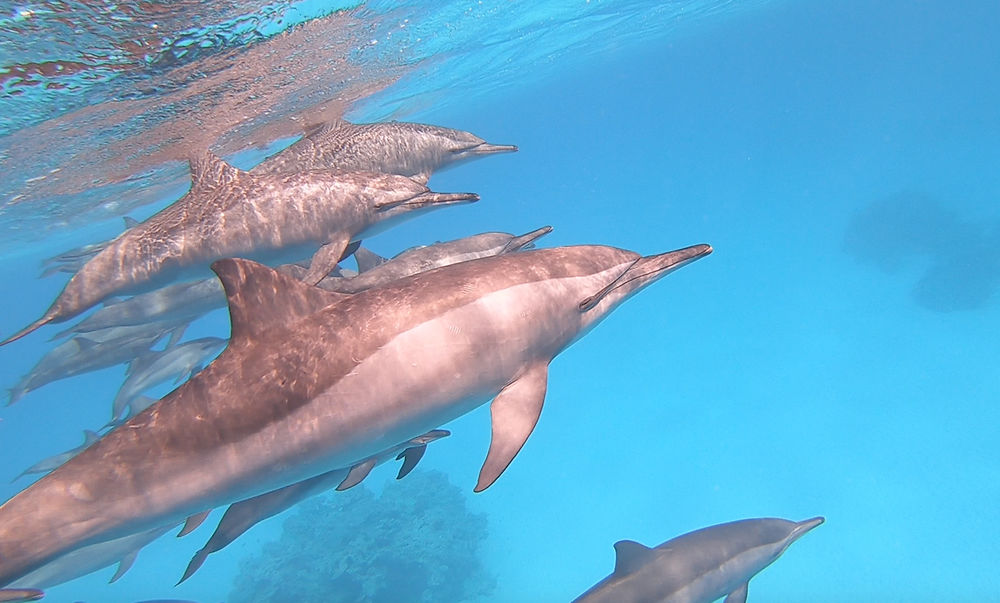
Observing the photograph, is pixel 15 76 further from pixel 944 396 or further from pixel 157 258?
pixel 944 396

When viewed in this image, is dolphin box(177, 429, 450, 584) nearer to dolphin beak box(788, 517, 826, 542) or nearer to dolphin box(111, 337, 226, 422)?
dolphin box(111, 337, 226, 422)

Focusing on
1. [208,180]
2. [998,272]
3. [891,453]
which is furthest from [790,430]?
[208,180]

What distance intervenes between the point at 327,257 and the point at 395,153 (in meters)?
3.63

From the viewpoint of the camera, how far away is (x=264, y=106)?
50.3 feet

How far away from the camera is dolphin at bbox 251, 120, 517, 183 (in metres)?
8.91

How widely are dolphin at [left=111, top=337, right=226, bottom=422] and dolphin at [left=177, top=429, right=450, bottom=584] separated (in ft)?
15.6

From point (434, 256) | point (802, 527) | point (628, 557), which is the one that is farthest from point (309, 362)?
point (802, 527)

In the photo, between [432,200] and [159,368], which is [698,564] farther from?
[159,368]

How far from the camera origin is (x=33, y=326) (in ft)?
16.2

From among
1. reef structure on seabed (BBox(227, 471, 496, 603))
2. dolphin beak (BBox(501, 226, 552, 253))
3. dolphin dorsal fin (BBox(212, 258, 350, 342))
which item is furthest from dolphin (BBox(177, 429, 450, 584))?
reef structure on seabed (BBox(227, 471, 496, 603))

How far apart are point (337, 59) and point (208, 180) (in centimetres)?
903

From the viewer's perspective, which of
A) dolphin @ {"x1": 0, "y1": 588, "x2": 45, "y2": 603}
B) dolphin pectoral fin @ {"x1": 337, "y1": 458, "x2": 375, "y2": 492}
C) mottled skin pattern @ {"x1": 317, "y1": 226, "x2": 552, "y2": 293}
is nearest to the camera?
dolphin @ {"x1": 0, "y1": 588, "x2": 45, "y2": 603}

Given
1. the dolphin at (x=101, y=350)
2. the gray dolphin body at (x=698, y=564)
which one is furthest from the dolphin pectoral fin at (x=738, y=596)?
the dolphin at (x=101, y=350)

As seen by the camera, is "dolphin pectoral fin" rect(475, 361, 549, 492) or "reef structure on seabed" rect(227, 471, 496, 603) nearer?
"dolphin pectoral fin" rect(475, 361, 549, 492)
